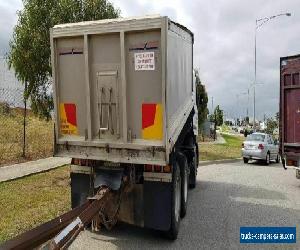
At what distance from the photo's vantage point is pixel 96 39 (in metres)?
6.61

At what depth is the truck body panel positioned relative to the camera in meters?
6.21

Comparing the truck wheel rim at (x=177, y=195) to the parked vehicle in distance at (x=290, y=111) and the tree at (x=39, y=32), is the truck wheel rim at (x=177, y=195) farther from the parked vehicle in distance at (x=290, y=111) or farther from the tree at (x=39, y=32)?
the tree at (x=39, y=32)

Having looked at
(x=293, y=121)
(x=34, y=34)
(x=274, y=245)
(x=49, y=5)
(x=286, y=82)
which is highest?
(x=49, y=5)

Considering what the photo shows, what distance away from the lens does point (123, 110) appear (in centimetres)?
642

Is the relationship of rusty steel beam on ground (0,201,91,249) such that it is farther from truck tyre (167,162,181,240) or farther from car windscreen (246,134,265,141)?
car windscreen (246,134,265,141)

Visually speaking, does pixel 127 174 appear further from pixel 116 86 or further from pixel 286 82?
pixel 286 82

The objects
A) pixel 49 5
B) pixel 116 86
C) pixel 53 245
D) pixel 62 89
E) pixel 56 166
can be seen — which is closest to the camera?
pixel 53 245

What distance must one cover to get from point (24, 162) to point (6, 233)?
24.1 feet

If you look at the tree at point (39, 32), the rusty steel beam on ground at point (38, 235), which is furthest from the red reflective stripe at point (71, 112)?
the tree at point (39, 32)

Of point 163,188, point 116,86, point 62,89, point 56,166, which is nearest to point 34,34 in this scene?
point 56,166

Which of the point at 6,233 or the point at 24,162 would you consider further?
the point at 24,162

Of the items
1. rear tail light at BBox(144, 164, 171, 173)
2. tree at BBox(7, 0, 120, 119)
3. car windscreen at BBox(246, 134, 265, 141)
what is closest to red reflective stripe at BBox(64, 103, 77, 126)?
rear tail light at BBox(144, 164, 171, 173)

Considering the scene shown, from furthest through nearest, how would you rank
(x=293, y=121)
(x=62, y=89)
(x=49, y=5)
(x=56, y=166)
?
1. (x=56, y=166)
2. (x=49, y=5)
3. (x=293, y=121)
4. (x=62, y=89)

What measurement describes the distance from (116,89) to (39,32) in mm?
6064
